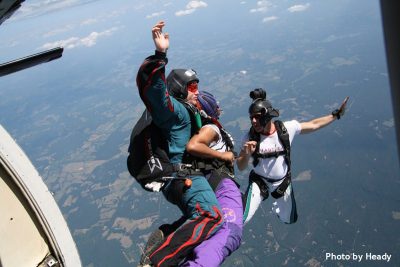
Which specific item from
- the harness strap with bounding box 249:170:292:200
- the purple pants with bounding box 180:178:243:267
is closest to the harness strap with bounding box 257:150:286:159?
the harness strap with bounding box 249:170:292:200

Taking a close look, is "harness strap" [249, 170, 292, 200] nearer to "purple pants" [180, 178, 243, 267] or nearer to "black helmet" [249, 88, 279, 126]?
"black helmet" [249, 88, 279, 126]

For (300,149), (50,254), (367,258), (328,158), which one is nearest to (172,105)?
(50,254)

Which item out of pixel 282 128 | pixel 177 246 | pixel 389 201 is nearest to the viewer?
pixel 177 246

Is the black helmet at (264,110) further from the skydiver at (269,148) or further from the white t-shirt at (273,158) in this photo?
the white t-shirt at (273,158)

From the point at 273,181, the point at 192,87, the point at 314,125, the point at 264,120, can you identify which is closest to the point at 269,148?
the point at 264,120

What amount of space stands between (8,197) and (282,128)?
4270mm

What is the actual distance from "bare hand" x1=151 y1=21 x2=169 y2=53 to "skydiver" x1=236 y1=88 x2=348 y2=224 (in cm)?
199

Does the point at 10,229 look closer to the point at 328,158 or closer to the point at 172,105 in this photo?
the point at 172,105

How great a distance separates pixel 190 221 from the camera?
3.51m

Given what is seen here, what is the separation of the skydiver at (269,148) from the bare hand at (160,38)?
6.54ft

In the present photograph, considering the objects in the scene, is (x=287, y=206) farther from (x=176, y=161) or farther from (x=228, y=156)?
(x=176, y=161)

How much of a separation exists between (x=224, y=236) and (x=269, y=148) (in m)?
2.01

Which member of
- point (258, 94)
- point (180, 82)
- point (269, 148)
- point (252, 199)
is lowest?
point (252, 199)

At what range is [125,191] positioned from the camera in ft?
506
